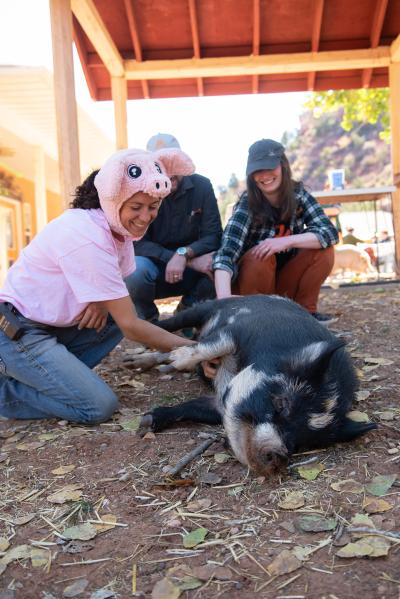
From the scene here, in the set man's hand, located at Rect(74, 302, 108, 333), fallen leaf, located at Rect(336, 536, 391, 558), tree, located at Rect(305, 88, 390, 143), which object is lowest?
fallen leaf, located at Rect(336, 536, 391, 558)

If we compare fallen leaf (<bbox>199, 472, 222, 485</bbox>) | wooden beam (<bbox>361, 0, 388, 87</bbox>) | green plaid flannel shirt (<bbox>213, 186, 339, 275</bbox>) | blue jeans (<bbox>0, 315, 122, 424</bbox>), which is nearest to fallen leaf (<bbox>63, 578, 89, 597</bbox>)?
fallen leaf (<bbox>199, 472, 222, 485</bbox>)

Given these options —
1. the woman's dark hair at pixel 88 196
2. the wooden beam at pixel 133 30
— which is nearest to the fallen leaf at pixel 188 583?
the woman's dark hair at pixel 88 196

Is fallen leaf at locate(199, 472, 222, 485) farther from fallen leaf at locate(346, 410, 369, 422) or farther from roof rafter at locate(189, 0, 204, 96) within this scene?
roof rafter at locate(189, 0, 204, 96)

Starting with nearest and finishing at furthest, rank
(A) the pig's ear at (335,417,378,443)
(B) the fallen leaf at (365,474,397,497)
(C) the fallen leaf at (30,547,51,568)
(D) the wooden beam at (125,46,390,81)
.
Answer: (C) the fallen leaf at (30,547,51,568) → (B) the fallen leaf at (365,474,397,497) → (A) the pig's ear at (335,417,378,443) → (D) the wooden beam at (125,46,390,81)

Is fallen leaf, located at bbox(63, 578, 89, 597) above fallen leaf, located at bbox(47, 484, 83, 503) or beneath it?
beneath

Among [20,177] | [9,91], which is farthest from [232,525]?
[20,177]

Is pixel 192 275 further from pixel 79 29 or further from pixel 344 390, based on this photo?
pixel 79 29

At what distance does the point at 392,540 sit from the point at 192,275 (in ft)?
10.9

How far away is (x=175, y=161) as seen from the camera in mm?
3266

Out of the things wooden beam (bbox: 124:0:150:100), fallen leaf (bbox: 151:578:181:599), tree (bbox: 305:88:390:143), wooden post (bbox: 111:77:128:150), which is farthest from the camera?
tree (bbox: 305:88:390:143)

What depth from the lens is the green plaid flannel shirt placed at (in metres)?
4.11

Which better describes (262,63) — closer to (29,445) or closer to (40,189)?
(40,189)

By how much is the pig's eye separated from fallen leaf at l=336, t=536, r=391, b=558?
1.86 m

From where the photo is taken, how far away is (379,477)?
2.06 metres
